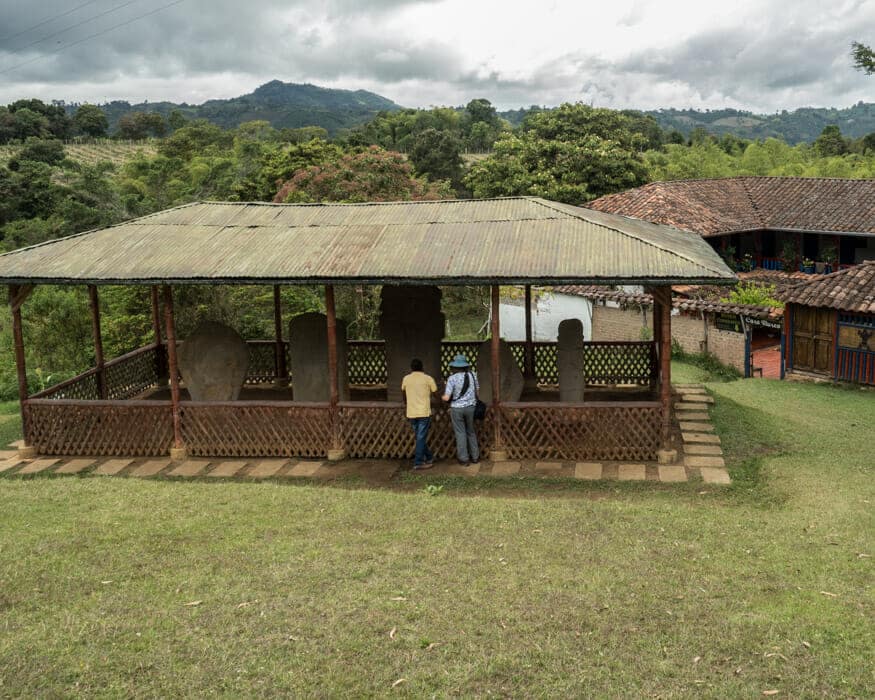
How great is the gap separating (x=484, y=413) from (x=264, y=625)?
5.37 m

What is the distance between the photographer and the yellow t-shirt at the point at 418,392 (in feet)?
34.2

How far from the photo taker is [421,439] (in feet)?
34.6

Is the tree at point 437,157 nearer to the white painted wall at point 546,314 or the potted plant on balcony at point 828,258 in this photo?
the potted plant on balcony at point 828,258

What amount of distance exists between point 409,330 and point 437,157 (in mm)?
43051

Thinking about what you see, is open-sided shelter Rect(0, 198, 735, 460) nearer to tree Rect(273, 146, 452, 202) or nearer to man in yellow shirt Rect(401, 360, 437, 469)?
man in yellow shirt Rect(401, 360, 437, 469)

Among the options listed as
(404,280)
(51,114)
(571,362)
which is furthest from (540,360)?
(51,114)

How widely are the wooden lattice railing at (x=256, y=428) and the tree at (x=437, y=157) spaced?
43.6 m

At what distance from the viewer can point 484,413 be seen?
10.7m

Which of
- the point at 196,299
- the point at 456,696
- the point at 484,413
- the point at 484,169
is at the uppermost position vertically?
the point at 484,169

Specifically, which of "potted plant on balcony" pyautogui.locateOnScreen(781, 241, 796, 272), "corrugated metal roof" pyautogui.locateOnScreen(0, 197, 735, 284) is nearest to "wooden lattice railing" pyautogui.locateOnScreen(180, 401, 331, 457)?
"corrugated metal roof" pyautogui.locateOnScreen(0, 197, 735, 284)

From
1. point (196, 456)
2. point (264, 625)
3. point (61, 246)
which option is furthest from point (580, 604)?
point (61, 246)

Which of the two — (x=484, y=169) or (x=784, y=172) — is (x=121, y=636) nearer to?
(x=484, y=169)

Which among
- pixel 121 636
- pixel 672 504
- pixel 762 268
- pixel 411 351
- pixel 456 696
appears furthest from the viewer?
pixel 762 268

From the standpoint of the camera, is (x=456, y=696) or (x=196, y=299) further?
(x=196, y=299)
